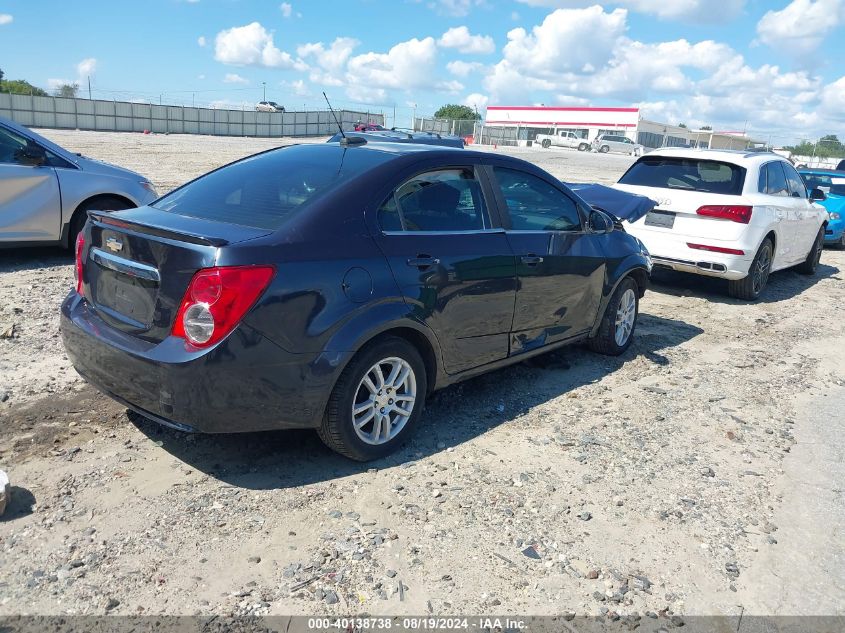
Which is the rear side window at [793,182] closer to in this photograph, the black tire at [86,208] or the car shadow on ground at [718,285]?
the car shadow on ground at [718,285]

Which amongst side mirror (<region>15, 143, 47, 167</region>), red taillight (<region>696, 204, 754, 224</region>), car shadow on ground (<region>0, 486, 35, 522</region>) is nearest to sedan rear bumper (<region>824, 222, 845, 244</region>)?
red taillight (<region>696, 204, 754, 224</region>)

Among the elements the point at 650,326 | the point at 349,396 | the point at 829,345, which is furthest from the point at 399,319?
the point at 829,345

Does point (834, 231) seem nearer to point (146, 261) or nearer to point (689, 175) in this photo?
point (689, 175)

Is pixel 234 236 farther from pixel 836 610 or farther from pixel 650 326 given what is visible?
pixel 650 326

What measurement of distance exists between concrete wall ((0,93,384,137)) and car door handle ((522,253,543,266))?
3909cm

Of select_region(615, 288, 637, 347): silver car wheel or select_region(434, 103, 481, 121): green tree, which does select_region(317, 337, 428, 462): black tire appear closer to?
select_region(615, 288, 637, 347): silver car wheel

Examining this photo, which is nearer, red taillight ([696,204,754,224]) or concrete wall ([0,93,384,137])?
red taillight ([696,204,754,224])

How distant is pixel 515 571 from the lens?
10.3 ft

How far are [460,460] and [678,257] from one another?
544cm

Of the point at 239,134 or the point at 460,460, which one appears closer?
the point at 460,460

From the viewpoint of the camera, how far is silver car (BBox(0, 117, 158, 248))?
7.47 m

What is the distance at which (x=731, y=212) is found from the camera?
824cm

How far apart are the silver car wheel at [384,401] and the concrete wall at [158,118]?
3998cm

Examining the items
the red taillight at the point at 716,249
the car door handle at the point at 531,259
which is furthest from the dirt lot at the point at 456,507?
the red taillight at the point at 716,249
